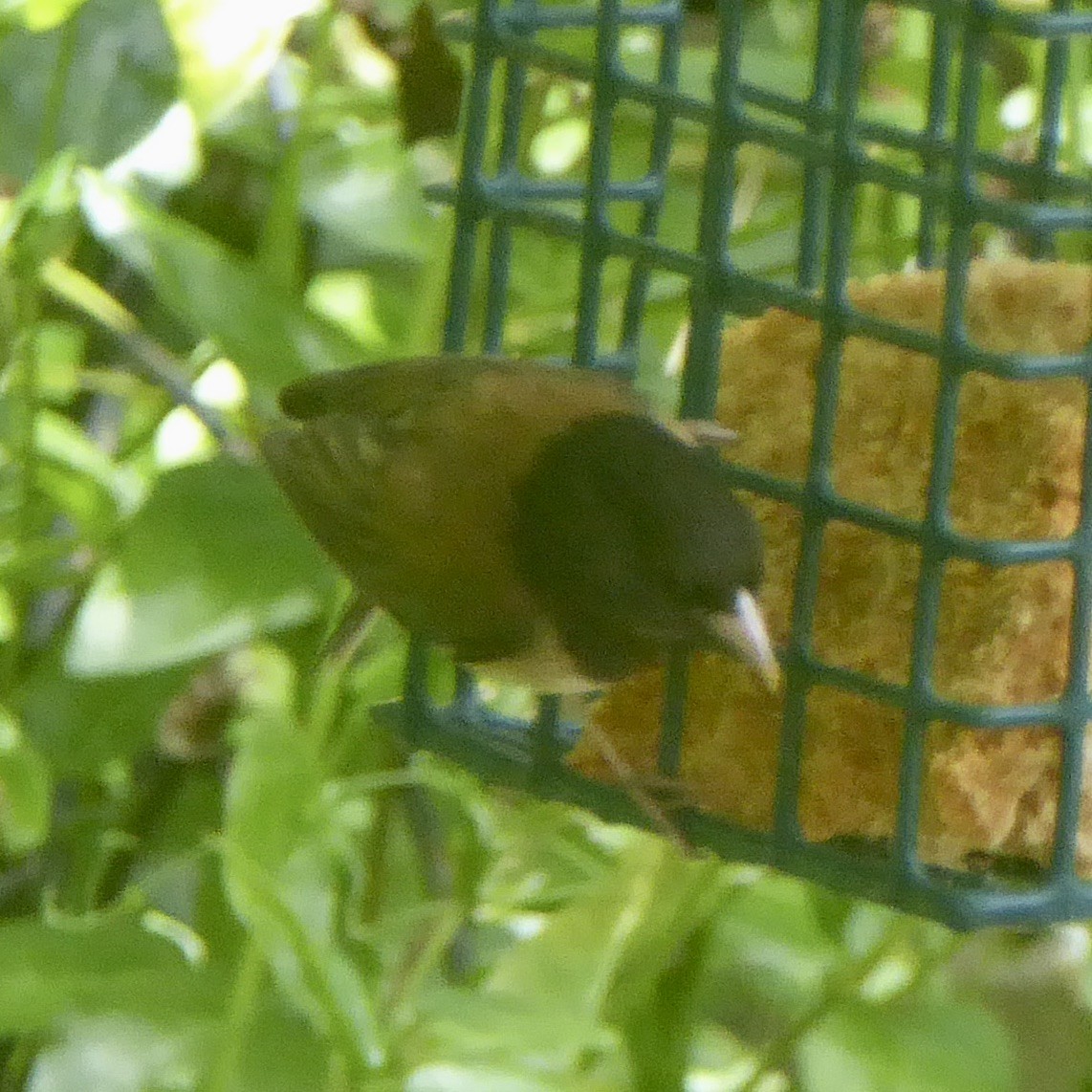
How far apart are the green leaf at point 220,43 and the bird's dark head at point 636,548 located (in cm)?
28

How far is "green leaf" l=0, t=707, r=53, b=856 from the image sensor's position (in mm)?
1143

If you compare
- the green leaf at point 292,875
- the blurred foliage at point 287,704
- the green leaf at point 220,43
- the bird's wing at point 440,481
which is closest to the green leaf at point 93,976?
the blurred foliage at point 287,704

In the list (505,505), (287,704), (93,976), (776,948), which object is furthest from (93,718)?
(776,948)

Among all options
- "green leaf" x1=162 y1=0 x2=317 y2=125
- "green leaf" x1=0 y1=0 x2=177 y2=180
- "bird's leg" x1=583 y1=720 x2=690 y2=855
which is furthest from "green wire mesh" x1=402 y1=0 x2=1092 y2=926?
"green leaf" x1=0 y1=0 x2=177 y2=180

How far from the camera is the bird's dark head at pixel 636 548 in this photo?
3.06 ft

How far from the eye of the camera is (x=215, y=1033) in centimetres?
105

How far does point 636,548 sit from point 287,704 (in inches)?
13.6

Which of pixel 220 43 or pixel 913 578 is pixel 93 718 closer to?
pixel 220 43

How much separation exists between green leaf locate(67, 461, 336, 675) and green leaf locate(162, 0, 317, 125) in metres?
0.21

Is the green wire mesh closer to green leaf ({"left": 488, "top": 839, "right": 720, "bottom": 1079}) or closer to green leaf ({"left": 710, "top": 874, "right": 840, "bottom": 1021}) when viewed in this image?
green leaf ({"left": 488, "top": 839, "right": 720, "bottom": 1079})

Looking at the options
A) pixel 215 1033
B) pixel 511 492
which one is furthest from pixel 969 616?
pixel 215 1033

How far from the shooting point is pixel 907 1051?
1.12m

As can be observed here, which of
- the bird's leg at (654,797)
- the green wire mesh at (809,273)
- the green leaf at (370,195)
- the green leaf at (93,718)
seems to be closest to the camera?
the green wire mesh at (809,273)

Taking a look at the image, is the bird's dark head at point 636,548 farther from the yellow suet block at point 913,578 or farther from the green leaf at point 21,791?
the green leaf at point 21,791
